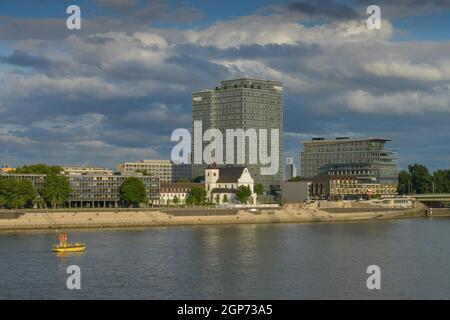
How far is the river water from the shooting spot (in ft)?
147

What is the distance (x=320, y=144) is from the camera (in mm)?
196375

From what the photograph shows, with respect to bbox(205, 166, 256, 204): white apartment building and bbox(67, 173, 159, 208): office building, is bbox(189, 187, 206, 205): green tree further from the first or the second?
bbox(67, 173, 159, 208): office building

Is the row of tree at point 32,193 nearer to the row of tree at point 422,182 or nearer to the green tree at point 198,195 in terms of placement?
the green tree at point 198,195

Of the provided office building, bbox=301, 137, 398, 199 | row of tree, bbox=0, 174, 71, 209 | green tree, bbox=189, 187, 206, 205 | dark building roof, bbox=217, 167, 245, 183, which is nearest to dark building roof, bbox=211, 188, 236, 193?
dark building roof, bbox=217, 167, 245, 183

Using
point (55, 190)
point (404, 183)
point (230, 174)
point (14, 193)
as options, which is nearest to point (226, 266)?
point (14, 193)

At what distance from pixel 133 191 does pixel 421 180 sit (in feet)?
275

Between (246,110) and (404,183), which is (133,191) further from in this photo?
(404,183)

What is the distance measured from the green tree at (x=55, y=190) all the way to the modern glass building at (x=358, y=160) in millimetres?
78474

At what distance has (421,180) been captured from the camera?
18350 centimetres

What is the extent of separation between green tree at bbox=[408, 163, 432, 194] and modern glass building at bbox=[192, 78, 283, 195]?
108 ft

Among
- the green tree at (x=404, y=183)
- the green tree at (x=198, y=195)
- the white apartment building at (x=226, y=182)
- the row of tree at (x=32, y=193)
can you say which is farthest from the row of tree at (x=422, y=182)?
the row of tree at (x=32, y=193)

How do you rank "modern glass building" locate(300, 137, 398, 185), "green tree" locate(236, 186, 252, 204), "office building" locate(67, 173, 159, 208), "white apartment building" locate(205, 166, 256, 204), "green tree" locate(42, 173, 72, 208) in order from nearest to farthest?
1. "green tree" locate(42, 173, 72, 208)
2. "office building" locate(67, 173, 159, 208)
3. "green tree" locate(236, 186, 252, 204)
4. "white apartment building" locate(205, 166, 256, 204)
5. "modern glass building" locate(300, 137, 398, 185)
